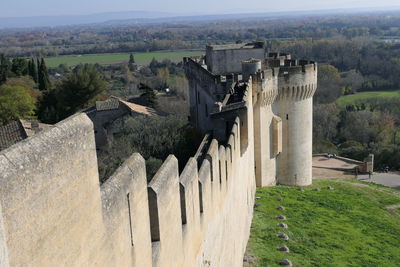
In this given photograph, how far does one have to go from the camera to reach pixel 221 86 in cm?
2072

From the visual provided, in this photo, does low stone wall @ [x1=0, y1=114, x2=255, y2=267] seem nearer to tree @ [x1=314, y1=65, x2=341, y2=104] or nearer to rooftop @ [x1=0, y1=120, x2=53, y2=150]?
rooftop @ [x1=0, y1=120, x2=53, y2=150]

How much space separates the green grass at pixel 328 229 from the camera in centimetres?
1380

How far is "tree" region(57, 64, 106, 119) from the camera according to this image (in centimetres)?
3438

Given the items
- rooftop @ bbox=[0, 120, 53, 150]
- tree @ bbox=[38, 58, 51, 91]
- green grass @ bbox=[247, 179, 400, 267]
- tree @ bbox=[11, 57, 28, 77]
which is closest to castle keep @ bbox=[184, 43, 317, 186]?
green grass @ bbox=[247, 179, 400, 267]

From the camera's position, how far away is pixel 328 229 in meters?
16.4

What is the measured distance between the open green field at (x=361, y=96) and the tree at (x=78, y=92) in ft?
126

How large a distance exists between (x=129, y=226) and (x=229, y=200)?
594cm

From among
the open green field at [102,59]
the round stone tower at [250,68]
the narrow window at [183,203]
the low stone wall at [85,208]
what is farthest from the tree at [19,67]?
the open green field at [102,59]

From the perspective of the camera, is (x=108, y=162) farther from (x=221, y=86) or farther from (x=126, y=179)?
(x=126, y=179)

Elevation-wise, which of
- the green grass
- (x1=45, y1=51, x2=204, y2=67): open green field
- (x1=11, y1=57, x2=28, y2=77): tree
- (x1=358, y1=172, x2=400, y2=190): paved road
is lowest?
(x1=358, y1=172, x2=400, y2=190): paved road

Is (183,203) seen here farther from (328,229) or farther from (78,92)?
(78,92)

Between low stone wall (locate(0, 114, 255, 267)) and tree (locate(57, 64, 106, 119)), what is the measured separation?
29.5 meters

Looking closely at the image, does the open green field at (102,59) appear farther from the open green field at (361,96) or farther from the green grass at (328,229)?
the green grass at (328,229)

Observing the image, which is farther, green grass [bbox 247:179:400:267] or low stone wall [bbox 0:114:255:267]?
green grass [bbox 247:179:400:267]
